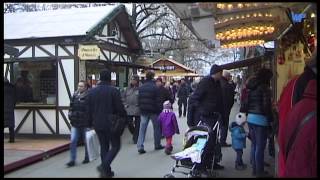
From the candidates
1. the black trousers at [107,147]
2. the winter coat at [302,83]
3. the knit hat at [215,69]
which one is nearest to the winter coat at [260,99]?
the knit hat at [215,69]

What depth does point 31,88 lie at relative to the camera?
2.63 metres

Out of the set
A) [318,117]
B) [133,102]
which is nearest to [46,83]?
[318,117]

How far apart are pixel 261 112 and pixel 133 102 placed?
3290 millimetres

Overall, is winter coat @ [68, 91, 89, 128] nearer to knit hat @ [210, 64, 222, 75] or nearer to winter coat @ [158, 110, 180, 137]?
knit hat @ [210, 64, 222, 75]

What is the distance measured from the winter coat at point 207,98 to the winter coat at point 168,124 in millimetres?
2028

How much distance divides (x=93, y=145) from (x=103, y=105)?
0.73 ft

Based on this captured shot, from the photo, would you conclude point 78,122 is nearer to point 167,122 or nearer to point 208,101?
point 208,101

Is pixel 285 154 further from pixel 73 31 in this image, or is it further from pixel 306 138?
pixel 73 31

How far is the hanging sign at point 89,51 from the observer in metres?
3.01

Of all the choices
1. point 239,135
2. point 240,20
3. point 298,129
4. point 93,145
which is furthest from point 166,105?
point 298,129

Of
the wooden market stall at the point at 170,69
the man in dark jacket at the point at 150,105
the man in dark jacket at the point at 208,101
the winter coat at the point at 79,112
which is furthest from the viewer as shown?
the wooden market stall at the point at 170,69

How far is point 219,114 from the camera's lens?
549 cm

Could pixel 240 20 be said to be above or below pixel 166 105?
above

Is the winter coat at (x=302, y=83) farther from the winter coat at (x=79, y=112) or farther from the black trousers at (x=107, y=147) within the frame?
the winter coat at (x=79, y=112)
